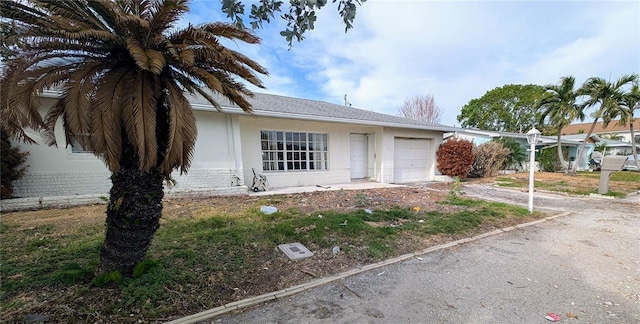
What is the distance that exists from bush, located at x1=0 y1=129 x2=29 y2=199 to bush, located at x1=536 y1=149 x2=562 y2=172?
93.5ft

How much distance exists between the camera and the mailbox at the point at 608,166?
28.2ft

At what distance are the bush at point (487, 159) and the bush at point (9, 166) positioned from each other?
18956 mm

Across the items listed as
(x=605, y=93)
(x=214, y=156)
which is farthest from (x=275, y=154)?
(x=605, y=93)

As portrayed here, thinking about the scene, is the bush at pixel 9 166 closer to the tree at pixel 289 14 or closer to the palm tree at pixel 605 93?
the tree at pixel 289 14

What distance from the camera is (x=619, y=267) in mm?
3555

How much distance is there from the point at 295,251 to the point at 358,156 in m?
8.78

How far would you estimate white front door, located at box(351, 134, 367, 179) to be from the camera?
39.2 feet

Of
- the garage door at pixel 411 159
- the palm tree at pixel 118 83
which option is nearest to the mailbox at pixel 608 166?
the garage door at pixel 411 159

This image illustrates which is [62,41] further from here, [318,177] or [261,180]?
[318,177]

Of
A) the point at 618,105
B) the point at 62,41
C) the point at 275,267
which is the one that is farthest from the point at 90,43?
the point at 618,105

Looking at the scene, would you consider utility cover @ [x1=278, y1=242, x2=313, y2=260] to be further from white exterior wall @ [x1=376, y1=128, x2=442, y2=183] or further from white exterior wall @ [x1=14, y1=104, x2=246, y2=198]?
white exterior wall @ [x1=376, y1=128, x2=442, y2=183]

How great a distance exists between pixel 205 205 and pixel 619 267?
827cm

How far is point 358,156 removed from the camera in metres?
12.2

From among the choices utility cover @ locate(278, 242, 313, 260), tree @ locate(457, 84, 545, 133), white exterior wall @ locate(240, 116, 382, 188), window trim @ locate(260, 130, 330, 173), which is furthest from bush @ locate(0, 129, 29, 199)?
tree @ locate(457, 84, 545, 133)
